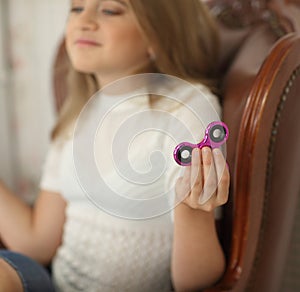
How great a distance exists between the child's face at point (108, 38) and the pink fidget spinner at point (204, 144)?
0.18 metres

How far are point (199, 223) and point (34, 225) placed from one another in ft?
1.13

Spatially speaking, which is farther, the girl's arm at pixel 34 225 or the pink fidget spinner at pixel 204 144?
the girl's arm at pixel 34 225

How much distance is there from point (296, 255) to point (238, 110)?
1.58 ft

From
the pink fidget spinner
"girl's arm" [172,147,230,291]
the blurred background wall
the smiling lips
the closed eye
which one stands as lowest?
the blurred background wall

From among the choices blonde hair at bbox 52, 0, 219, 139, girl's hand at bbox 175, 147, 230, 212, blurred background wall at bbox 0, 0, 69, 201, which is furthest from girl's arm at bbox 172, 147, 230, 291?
blurred background wall at bbox 0, 0, 69, 201

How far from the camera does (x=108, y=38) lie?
561mm

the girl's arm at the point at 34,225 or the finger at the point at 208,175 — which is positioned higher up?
the finger at the point at 208,175

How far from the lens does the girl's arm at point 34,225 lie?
73cm

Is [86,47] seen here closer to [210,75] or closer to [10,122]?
[210,75]

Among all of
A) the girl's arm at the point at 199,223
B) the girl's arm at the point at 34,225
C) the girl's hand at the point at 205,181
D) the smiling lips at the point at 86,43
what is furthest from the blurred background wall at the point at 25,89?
the girl's hand at the point at 205,181

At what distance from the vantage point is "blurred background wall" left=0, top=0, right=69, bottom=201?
1.33 metres

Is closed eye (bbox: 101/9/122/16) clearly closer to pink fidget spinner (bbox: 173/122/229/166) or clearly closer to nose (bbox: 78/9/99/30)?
nose (bbox: 78/9/99/30)

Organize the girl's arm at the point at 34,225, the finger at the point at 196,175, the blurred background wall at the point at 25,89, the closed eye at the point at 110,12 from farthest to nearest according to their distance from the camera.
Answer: the blurred background wall at the point at 25,89
the girl's arm at the point at 34,225
the closed eye at the point at 110,12
the finger at the point at 196,175

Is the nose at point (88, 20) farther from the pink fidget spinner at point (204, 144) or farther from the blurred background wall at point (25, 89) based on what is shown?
the blurred background wall at point (25, 89)
